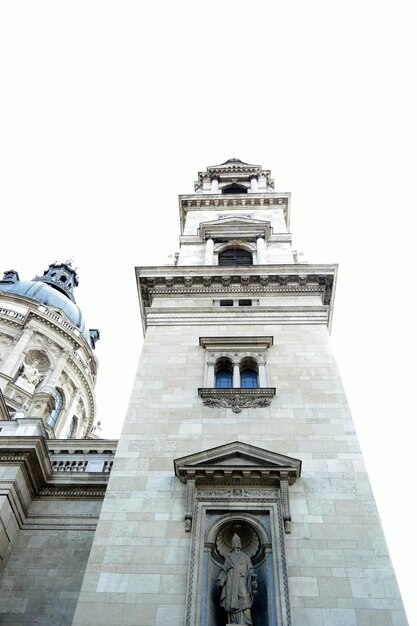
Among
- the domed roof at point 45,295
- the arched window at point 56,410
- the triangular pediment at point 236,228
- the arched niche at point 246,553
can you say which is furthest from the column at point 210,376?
the domed roof at point 45,295

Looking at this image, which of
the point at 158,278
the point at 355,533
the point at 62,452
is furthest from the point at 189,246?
the point at 355,533

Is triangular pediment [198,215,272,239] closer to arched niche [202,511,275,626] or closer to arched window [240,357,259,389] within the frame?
arched window [240,357,259,389]

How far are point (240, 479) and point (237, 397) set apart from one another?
3.34 metres

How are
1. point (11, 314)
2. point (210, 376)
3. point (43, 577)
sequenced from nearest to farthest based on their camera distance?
point (43, 577) < point (210, 376) < point (11, 314)

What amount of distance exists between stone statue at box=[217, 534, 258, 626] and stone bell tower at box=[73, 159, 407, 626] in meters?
0.03

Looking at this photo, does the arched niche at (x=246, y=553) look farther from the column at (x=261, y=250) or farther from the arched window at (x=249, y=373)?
the column at (x=261, y=250)

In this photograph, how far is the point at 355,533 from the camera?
1391 cm

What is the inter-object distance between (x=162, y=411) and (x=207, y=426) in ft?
5.00

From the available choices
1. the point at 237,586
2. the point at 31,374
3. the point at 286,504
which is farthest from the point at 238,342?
the point at 31,374

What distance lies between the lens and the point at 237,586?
12.9m

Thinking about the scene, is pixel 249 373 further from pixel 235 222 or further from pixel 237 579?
pixel 235 222

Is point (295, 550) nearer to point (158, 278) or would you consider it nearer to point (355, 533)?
point (355, 533)

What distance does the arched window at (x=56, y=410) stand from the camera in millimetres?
40834

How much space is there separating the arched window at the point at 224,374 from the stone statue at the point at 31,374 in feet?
80.9
